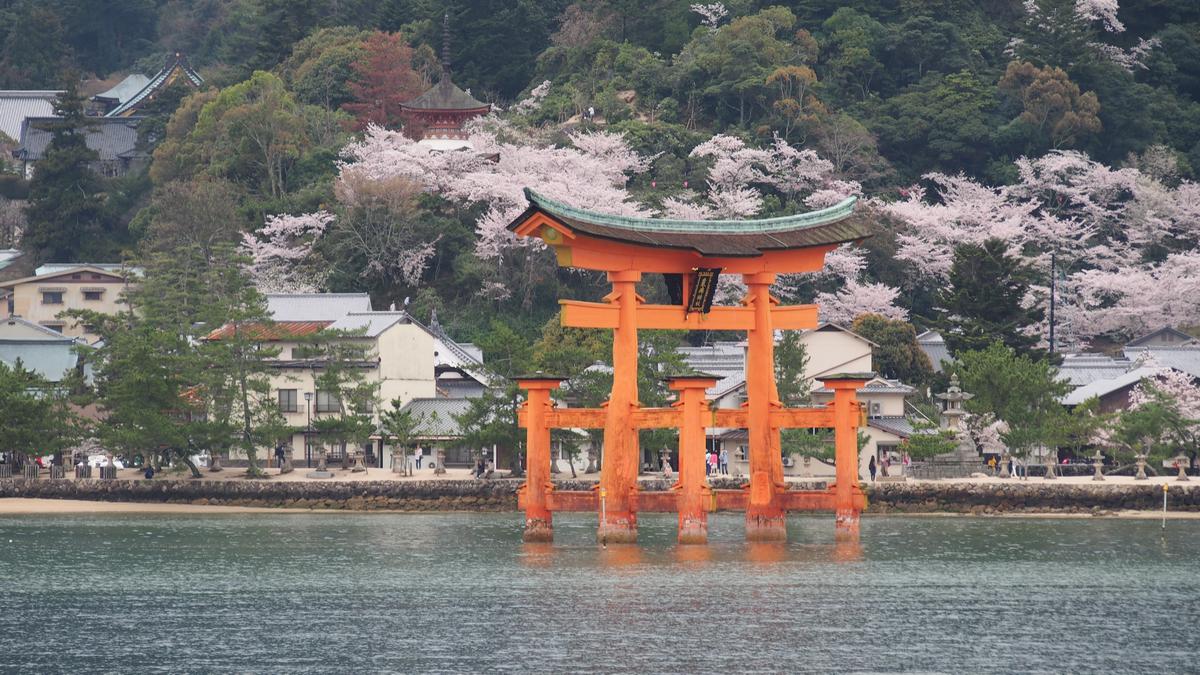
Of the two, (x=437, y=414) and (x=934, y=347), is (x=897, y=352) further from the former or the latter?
(x=437, y=414)

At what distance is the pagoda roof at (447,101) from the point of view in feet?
261

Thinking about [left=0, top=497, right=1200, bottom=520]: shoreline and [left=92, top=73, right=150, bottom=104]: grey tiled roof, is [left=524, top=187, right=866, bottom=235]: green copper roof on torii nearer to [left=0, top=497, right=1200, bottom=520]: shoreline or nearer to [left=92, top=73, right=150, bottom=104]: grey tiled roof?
[left=0, top=497, right=1200, bottom=520]: shoreline

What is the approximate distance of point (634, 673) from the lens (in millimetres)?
29219

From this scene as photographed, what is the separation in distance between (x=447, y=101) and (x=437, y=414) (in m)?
21.9

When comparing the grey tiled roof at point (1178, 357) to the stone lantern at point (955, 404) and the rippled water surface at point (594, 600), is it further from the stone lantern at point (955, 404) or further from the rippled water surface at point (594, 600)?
the rippled water surface at point (594, 600)

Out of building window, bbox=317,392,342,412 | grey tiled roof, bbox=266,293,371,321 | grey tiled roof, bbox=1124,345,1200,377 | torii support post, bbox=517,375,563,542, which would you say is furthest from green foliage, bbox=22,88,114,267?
torii support post, bbox=517,375,563,542

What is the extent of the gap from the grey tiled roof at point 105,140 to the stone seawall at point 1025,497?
5339 cm

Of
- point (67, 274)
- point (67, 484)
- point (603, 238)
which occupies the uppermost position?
point (67, 274)

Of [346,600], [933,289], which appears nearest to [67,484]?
[346,600]

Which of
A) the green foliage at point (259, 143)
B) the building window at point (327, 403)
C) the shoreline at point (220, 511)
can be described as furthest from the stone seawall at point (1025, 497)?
the green foliage at point (259, 143)

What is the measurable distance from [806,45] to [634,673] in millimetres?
55867

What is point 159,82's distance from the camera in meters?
103

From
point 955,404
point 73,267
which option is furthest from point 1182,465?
point 73,267

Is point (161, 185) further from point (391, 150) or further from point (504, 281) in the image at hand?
point (504, 281)
